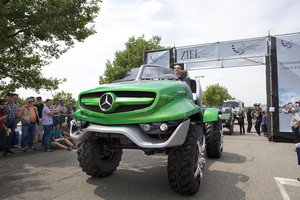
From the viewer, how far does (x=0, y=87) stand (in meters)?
13.8

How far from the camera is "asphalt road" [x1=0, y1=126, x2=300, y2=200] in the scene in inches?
128

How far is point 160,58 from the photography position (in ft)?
48.4

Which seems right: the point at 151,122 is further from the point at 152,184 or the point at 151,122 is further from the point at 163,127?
the point at 152,184

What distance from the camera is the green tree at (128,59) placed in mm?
34438

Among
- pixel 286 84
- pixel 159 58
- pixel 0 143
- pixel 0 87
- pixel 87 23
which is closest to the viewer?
pixel 0 143

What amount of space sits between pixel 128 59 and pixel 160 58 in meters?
20.9

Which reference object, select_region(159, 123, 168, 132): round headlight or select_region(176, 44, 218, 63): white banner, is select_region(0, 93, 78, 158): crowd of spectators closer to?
select_region(159, 123, 168, 132): round headlight

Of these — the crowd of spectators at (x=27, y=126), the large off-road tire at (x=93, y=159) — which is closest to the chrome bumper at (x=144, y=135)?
the large off-road tire at (x=93, y=159)

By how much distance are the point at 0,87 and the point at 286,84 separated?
16.7 metres

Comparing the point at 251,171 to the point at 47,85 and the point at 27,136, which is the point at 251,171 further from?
the point at 47,85

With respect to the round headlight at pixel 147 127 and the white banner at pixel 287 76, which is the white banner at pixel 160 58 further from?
the round headlight at pixel 147 127

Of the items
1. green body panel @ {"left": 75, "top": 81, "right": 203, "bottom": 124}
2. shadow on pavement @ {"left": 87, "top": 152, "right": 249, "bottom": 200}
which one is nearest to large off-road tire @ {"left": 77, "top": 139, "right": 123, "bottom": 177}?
shadow on pavement @ {"left": 87, "top": 152, "right": 249, "bottom": 200}

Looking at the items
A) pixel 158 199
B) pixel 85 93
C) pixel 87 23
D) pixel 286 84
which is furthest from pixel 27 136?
pixel 286 84

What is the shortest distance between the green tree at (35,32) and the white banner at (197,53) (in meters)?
5.71
